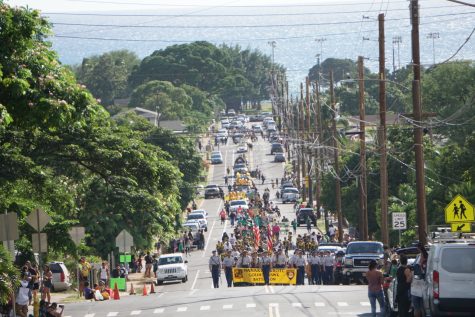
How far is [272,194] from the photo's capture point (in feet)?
429

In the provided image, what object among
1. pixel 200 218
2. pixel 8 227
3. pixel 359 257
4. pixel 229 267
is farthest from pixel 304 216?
pixel 8 227

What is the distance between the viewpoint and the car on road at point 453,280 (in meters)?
26.0

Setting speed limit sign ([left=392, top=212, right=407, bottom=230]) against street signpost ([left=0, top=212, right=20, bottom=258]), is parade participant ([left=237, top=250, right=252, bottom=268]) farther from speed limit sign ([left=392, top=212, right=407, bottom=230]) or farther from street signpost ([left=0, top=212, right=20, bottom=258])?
street signpost ([left=0, top=212, right=20, bottom=258])

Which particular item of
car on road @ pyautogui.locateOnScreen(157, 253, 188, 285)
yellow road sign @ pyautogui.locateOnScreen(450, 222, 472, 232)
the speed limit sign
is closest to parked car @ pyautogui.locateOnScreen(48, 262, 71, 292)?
car on road @ pyautogui.locateOnScreen(157, 253, 188, 285)

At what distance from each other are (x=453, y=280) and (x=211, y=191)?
3947 inches

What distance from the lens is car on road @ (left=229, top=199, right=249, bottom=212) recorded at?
102 meters

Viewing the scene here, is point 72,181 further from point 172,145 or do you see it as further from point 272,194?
point 272,194

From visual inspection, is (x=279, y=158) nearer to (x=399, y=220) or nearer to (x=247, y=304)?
(x=399, y=220)

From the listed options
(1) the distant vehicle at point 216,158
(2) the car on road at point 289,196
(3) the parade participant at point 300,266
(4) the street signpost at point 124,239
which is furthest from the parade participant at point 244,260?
(1) the distant vehicle at point 216,158

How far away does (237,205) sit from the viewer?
104375 mm

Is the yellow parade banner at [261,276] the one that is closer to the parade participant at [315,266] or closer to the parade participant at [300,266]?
the parade participant at [300,266]

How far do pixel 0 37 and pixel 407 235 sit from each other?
36426mm

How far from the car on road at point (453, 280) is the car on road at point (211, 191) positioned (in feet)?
A: 327

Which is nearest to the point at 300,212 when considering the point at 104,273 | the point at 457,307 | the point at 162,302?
the point at 104,273
